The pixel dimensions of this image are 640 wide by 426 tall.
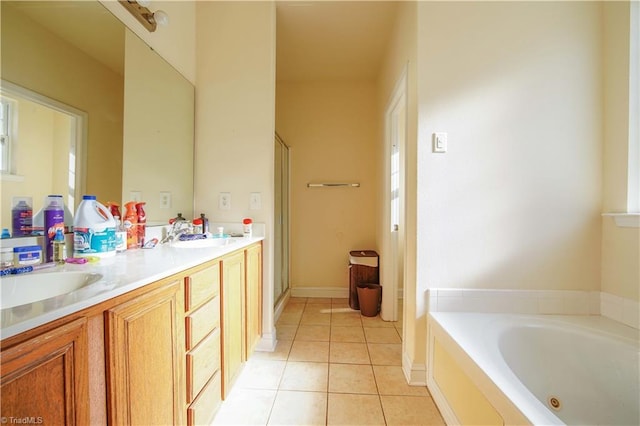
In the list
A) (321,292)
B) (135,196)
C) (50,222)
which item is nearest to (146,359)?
(50,222)

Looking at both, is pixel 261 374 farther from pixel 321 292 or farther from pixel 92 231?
pixel 321 292

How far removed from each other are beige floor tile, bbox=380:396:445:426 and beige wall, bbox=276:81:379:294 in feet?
5.14

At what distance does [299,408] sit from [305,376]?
24 cm

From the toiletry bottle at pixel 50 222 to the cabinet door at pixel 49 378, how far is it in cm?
57

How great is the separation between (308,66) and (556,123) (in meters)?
2.19

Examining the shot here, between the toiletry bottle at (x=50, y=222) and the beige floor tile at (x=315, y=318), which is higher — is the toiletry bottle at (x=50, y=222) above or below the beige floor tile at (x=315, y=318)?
above

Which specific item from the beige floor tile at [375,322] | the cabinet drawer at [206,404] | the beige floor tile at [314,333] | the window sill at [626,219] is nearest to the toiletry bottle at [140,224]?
the cabinet drawer at [206,404]

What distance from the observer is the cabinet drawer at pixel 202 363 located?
926 millimetres

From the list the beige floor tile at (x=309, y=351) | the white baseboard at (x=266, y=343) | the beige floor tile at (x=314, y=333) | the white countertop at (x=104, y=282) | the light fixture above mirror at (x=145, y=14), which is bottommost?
the beige floor tile at (x=309, y=351)

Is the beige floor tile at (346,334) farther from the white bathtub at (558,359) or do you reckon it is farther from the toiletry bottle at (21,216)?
the toiletry bottle at (21,216)

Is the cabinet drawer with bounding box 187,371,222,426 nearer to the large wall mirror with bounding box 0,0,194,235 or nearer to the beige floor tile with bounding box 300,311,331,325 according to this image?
the large wall mirror with bounding box 0,0,194,235

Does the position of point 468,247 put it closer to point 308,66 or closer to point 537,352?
point 537,352

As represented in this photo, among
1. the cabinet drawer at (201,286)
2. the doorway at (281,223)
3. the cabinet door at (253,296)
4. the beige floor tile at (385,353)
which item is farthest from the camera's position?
the doorway at (281,223)

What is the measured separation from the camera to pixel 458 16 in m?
1.39
